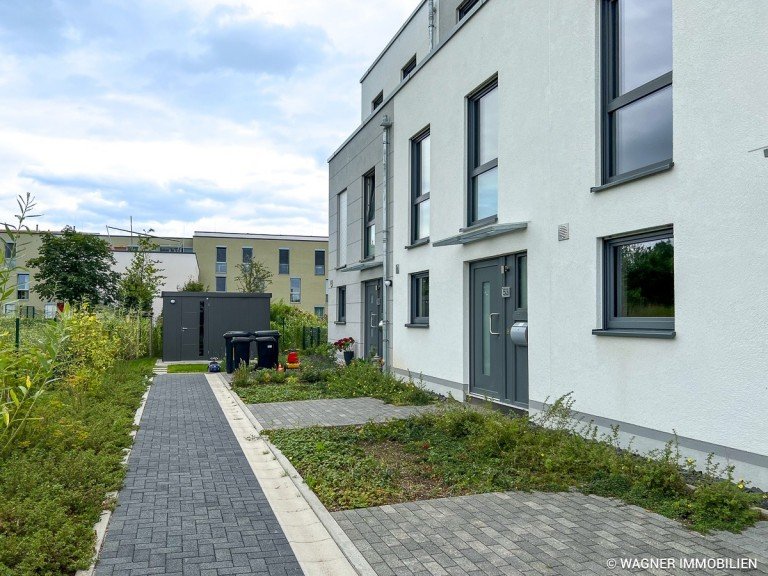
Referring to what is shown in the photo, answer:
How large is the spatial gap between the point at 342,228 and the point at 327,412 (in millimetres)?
9458

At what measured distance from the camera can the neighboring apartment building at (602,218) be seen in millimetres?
5391

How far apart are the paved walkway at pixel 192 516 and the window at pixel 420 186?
5794 mm

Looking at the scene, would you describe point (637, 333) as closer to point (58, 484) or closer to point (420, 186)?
point (58, 484)

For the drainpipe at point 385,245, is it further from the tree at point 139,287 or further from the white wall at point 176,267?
the white wall at point 176,267

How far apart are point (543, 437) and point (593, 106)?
3.61m

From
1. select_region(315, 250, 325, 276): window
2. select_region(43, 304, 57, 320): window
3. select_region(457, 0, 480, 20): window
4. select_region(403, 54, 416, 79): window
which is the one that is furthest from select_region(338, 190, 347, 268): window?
select_region(315, 250, 325, 276): window

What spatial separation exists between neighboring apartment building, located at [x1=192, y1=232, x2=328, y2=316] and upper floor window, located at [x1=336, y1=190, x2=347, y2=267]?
39.7m

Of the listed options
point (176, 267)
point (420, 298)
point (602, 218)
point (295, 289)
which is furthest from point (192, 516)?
point (295, 289)

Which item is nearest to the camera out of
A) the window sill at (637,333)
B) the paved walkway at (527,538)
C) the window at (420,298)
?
the paved walkway at (527,538)

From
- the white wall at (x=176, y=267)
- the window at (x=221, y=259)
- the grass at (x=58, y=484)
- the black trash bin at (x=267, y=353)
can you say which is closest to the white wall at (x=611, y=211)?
the grass at (x=58, y=484)

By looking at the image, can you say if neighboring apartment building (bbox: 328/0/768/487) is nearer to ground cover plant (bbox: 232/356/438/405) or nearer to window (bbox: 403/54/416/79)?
ground cover plant (bbox: 232/356/438/405)

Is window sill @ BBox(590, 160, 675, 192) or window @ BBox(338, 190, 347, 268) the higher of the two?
window @ BBox(338, 190, 347, 268)

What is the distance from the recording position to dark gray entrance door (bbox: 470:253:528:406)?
8953 millimetres

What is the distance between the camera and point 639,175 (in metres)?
6.42
